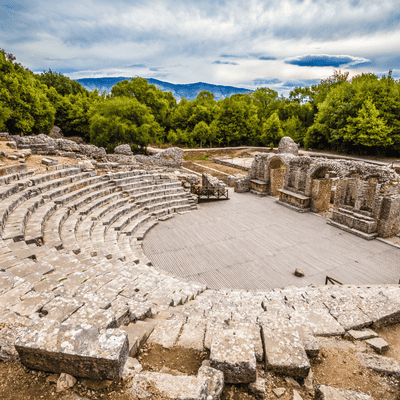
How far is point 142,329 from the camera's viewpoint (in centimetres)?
349

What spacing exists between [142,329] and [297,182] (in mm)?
13961

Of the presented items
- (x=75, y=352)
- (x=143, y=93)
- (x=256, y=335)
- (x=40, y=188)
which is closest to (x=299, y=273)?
(x=256, y=335)

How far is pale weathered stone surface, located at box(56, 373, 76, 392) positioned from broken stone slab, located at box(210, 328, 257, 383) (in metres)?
1.33

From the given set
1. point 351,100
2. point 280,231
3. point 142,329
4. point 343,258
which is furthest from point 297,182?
point 351,100

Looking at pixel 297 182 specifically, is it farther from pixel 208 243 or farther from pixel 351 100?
pixel 351 100

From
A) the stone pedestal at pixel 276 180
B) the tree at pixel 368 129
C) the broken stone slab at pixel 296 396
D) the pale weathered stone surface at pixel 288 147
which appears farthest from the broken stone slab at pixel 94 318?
the pale weathered stone surface at pixel 288 147

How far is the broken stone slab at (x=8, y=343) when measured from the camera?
8.38 ft

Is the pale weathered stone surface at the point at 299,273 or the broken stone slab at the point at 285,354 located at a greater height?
the broken stone slab at the point at 285,354

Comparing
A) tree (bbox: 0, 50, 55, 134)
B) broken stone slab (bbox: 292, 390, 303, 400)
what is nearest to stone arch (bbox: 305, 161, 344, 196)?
broken stone slab (bbox: 292, 390, 303, 400)

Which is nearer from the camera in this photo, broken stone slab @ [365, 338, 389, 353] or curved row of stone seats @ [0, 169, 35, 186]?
broken stone slab @ [365, 338, 389, 353]

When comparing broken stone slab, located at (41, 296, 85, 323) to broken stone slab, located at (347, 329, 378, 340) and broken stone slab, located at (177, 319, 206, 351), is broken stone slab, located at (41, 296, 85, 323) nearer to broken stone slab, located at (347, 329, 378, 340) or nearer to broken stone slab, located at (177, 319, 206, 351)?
broken stone slab, located at (177, 319, 206, 351)

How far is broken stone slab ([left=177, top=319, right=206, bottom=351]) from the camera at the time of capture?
3.22 m

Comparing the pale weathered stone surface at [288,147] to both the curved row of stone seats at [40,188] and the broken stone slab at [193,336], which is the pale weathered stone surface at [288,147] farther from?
the broken stone slab at [193,336]

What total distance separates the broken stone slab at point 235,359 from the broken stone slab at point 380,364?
1773 millimetres
